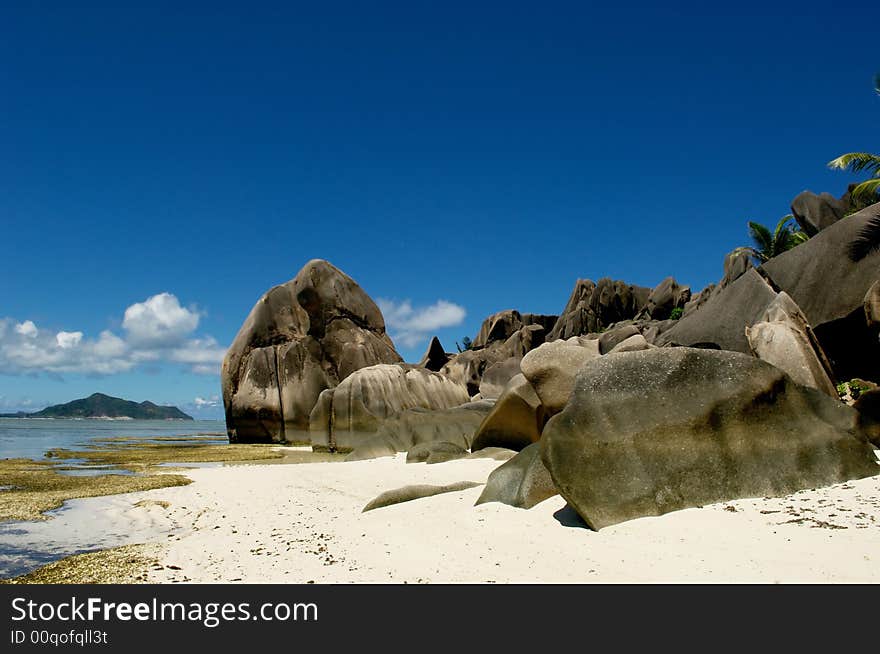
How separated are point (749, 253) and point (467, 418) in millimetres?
26766

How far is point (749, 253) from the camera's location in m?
40.2

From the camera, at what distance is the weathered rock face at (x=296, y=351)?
140 ft

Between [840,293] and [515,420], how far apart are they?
34.2ft

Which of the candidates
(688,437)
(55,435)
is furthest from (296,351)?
(688,437)

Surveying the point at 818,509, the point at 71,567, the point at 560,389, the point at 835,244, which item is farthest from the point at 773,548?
the point at 835,244

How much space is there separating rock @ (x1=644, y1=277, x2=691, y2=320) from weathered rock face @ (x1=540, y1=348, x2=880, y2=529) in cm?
5165

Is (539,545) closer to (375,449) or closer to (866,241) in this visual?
(866,241)

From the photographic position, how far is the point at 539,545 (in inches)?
253

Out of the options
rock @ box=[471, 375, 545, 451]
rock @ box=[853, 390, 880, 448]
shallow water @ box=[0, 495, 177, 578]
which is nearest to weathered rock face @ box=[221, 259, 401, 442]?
rock @ box=[471, 375, 545, 451]

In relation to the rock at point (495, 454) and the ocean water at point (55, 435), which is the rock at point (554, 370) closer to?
the rock at point (495, 454)

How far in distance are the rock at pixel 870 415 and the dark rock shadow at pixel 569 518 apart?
17.8 feet

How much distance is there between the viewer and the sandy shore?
17.2 ft

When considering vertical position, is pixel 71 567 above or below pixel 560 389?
below
